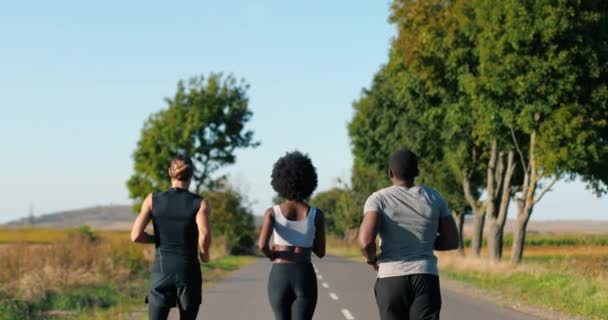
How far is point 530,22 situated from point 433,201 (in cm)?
2618

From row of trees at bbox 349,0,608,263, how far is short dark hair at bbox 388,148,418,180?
25830 millimetres

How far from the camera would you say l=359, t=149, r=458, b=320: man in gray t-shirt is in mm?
7375

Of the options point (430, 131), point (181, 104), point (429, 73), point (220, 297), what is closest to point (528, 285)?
point (220, 297)

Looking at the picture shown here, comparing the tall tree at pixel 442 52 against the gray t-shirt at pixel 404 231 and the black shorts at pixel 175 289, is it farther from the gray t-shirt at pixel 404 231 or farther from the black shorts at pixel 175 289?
the gray t-shirt at pixel 404 231

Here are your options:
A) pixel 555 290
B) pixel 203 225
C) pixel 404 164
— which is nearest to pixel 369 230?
pixel 404 164

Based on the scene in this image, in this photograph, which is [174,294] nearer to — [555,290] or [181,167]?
[181,167]

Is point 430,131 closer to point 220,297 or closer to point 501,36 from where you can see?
point 501,36

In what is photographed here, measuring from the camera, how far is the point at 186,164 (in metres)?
8.18

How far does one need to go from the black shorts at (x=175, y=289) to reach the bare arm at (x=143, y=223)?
0.32 meters

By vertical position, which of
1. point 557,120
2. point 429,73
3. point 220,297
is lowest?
point 220,297

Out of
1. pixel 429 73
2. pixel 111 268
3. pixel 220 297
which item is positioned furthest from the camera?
pixel 429 73

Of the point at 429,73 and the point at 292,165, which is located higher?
the point at 429,73

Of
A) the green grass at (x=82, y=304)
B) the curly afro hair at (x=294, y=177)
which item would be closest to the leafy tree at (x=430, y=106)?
the green grass at (x=82, y=304)

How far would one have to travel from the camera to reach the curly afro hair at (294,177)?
839 cm
